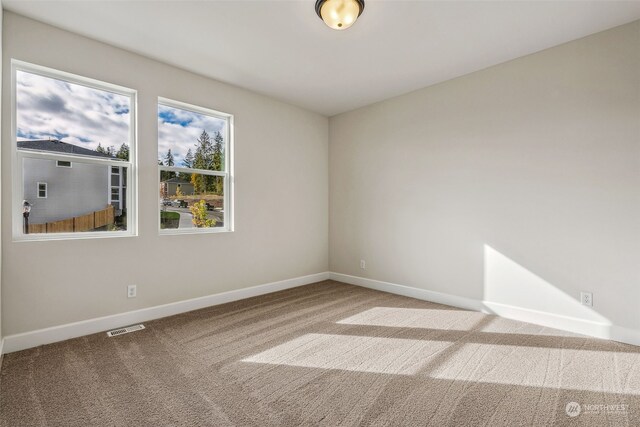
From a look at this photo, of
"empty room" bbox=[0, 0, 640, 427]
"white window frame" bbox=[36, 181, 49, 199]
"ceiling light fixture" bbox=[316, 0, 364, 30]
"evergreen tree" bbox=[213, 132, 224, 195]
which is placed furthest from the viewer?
"evergreen tree" bbox=[213, 132, 224, 195]

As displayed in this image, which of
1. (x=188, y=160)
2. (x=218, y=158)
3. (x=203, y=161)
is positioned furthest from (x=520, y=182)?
(x=188, y=160)

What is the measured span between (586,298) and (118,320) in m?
4.48

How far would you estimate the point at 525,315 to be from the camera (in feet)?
10.6

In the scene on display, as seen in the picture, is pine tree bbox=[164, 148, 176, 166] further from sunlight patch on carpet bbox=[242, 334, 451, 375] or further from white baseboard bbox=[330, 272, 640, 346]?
white baseboard bbox=[330, 272, 640, 346]

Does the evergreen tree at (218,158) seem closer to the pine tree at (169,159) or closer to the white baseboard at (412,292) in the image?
the pine tree at (169,159)

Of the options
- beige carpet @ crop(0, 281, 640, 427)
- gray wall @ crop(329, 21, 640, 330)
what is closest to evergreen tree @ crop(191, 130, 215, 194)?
beige carpet @ crop(0, 281, 640, 427)

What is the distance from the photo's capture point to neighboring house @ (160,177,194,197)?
11.2 feet

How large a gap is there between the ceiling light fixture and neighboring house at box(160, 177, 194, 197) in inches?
91.7

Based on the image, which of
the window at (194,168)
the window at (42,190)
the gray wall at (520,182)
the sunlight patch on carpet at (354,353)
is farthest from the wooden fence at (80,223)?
the gray wall at (520,182)

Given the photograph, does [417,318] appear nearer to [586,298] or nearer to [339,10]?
[586,298]

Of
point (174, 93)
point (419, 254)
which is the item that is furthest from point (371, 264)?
point (174, 93)

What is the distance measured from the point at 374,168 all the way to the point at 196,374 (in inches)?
136

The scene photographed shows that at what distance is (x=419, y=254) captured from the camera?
161 inches

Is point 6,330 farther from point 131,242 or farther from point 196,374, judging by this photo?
point 196,374
